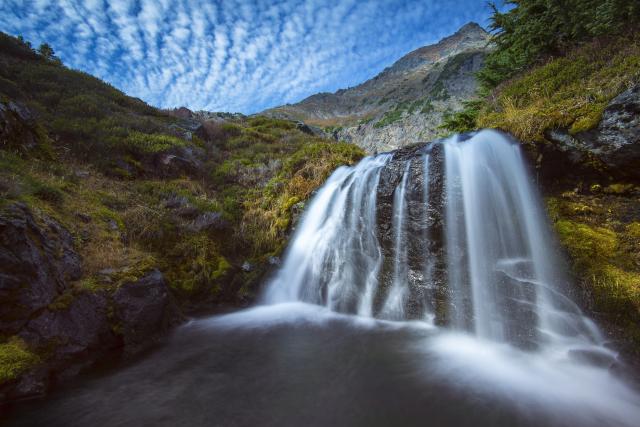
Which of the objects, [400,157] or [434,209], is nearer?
[434,209]

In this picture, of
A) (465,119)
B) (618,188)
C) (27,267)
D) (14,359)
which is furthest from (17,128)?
(618,188)

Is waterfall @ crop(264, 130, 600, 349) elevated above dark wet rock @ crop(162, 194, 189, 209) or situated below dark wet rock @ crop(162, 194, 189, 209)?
below

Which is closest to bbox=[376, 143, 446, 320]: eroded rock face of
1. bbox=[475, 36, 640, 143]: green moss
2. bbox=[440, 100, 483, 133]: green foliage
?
bbox=[475, 36, 640, 143]: green moss

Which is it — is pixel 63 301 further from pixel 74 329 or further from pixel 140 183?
pixel 140 183

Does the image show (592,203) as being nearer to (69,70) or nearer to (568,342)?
(568,342)

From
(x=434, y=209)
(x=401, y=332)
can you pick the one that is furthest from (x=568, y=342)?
(x=434, y=209)

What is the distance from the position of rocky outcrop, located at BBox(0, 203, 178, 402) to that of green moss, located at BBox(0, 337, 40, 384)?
0.16 feet

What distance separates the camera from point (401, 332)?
539cm

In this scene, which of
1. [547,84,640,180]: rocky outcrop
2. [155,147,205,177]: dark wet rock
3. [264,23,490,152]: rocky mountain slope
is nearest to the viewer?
[547,84,640,180]: rocky outcrop

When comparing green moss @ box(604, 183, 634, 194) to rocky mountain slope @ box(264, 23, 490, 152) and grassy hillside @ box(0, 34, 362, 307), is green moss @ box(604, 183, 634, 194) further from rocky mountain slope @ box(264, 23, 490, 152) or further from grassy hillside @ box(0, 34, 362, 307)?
rocky mountain slope @ box(264, 23, 490, 152)

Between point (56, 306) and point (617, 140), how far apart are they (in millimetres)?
9415

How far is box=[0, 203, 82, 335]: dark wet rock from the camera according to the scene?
380 cm

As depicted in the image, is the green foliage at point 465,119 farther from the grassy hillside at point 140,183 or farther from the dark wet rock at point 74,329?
the dark wet rock at point 74,329

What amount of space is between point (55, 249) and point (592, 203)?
9590 mm
